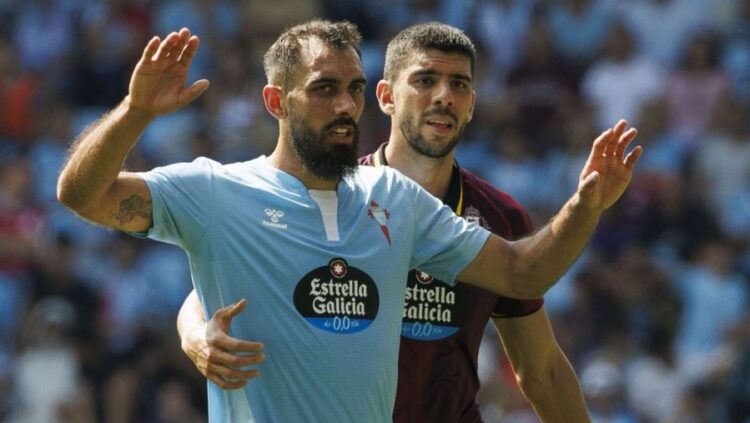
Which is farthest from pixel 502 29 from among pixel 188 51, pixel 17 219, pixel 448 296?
pixel 188 51

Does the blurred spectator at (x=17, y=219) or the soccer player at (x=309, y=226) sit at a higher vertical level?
the blurred spectator at (x=17, y=219)

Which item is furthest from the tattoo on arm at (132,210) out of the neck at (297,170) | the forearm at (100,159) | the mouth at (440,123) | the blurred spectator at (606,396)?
the blurred spectator at (606,396)

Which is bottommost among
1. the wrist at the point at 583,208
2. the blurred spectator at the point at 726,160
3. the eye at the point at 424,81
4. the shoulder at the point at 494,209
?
the wrist at the point at 583,208

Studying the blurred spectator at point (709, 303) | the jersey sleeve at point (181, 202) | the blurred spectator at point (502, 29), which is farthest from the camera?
the blurred spectator at point (502, 29)

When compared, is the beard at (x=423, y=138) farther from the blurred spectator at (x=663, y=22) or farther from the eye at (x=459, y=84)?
the blurred spectator at (x=663, y=22)

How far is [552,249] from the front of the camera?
552 centimetres

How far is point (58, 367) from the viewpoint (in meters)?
12.2

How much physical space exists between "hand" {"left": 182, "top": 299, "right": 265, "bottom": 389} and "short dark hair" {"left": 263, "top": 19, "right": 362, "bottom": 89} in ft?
3.15

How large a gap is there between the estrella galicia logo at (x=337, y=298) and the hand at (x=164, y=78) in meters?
0.76

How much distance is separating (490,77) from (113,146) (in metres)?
9.18

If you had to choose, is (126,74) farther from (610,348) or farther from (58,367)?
(610,348)

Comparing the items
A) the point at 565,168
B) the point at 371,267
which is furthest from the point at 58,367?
the point at 371,267

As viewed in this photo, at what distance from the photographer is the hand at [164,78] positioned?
16.4 ft

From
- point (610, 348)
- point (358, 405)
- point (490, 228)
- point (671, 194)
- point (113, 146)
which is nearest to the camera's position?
point (113, 146)
